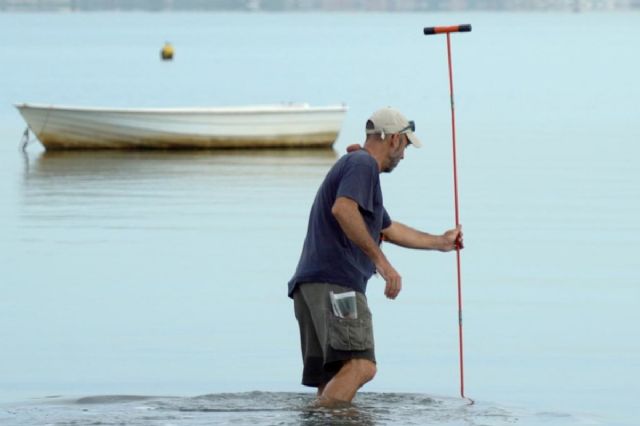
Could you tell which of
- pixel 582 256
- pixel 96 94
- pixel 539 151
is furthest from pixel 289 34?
pixel 582 256

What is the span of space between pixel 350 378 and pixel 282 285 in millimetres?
6353

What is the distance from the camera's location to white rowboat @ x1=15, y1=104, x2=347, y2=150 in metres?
31.5

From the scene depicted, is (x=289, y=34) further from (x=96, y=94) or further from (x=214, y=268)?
(x=214, y=268)

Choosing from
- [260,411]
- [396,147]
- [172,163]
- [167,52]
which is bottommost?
[260,411]

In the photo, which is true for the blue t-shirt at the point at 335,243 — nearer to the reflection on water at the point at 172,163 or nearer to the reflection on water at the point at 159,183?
the reflection on water at the point at 159,183

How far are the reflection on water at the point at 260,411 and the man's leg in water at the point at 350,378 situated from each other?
9.3 inches

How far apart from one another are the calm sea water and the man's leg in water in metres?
0.28

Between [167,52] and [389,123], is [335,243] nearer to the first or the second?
[389,123]

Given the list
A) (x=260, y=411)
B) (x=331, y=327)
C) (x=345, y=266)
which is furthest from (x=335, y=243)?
(x=260, y=411)

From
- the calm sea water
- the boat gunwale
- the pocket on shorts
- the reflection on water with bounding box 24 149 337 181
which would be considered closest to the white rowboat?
the boat gunwale

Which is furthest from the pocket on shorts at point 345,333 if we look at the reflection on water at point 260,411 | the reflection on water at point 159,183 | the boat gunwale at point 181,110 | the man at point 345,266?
the boat gunwale at point 181,110

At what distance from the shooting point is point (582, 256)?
18203 mm

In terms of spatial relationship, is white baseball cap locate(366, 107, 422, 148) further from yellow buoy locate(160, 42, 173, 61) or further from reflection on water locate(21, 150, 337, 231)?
yellow buoy locate(160, 42, 173, 61)

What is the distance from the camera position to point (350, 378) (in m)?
9.81
